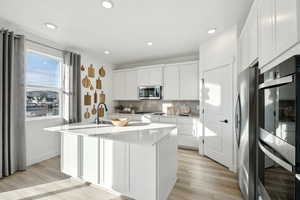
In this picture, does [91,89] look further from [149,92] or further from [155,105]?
[155,105]

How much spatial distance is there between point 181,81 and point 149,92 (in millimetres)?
1044

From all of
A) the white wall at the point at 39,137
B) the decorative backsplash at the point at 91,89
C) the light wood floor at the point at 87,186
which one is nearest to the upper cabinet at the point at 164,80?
the decorative backsplash at the point at 91,89

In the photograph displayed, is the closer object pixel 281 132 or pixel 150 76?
pixel 281 132

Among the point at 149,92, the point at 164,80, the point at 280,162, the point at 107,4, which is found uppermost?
the point at 107,4

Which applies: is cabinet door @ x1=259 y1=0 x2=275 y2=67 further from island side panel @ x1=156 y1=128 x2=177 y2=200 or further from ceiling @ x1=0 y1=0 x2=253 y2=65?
island side panel @ x1=156 y1=128 x2=177 y2=200

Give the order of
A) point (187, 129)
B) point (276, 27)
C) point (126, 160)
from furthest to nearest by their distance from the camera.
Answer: point (187, 129) < point (126, 160) < point (276, 27)

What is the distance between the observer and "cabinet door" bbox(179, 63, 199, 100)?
3.96 m

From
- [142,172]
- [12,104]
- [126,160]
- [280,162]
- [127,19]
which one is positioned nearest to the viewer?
[280,162]

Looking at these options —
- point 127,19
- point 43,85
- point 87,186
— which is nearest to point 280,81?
point 127,19

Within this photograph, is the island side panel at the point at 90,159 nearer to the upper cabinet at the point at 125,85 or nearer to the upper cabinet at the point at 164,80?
the upper cabinet at the point at 164,80

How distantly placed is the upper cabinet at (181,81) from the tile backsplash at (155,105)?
0.38 metres

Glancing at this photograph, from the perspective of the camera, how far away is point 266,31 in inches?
53.9

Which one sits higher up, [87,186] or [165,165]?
[165,165]

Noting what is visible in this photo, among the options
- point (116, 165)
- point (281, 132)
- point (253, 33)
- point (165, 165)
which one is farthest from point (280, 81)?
point (116, 165)
